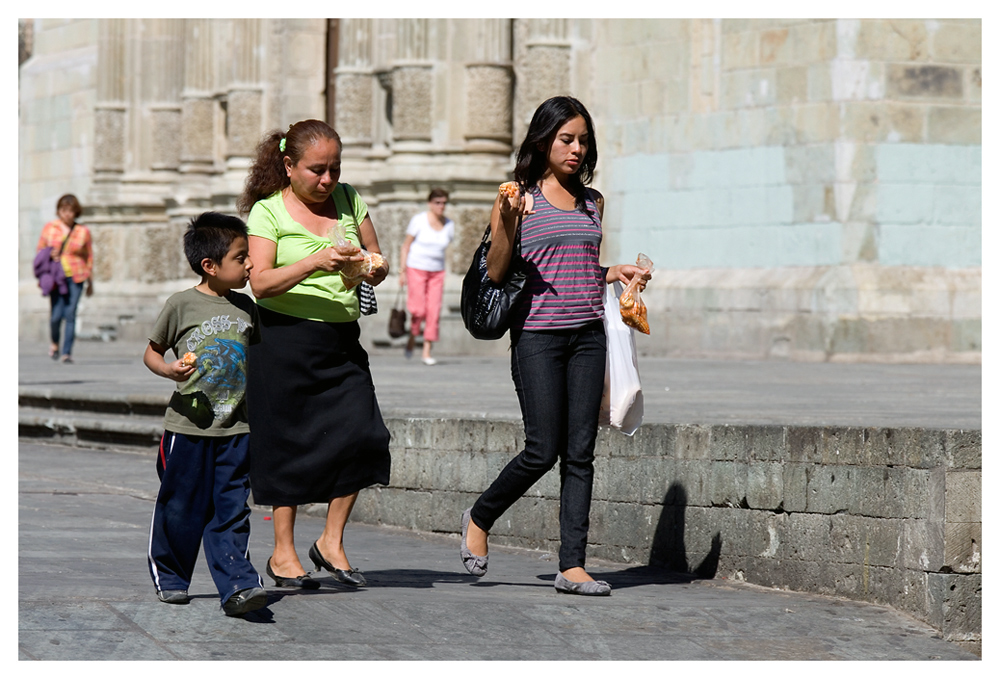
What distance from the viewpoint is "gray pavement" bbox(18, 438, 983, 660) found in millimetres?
5387

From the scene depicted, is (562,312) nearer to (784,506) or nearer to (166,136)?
(784,506)

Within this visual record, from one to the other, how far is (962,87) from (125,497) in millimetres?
9249

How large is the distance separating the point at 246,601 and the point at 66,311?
13.1 meters

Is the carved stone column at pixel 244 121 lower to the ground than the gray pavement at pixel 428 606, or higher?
higher

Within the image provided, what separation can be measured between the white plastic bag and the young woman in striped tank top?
0.05 meters

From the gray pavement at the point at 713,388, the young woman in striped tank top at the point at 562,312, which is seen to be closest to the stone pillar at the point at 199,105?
the gray pavement at the point at 713,388

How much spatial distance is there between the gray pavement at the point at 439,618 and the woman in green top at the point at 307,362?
35 centimetres

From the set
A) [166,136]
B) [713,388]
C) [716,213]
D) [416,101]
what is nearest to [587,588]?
[713,388]

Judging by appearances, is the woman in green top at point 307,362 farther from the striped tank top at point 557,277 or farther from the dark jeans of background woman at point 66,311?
the dark jeans of background woman at point 66,311

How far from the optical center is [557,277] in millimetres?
6398

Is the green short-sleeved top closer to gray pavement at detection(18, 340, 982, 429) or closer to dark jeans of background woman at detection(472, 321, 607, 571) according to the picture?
dark jeans of background woman at detection(472, 321, 607, 571)

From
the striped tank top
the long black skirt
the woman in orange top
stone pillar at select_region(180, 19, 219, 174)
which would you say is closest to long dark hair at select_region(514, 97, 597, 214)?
the striped tank top

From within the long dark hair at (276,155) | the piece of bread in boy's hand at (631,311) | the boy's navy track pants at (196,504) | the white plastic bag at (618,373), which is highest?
the long dark hair at (276,155)

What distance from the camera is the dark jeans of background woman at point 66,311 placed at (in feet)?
58.6
